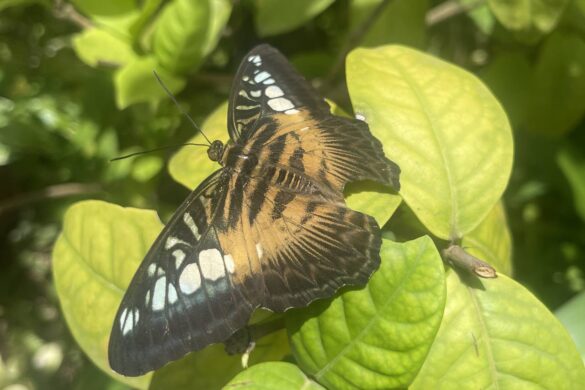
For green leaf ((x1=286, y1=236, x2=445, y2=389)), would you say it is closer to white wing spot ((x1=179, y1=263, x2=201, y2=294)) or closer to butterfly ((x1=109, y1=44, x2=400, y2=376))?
butterfly ((x1=109, y1=44, x2=400, y2=376))

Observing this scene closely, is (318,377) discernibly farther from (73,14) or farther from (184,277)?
(73,14)

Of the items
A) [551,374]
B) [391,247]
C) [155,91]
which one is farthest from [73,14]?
[551,374]

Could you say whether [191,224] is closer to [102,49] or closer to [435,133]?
[435,133]

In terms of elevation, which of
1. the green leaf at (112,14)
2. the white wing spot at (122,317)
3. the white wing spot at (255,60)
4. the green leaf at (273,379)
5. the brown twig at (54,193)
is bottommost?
the brown twig at (54,193)

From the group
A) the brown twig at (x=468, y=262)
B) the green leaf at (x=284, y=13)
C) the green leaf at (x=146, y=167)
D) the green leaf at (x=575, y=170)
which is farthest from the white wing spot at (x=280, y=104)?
the green leaf at (x=575, y=170)

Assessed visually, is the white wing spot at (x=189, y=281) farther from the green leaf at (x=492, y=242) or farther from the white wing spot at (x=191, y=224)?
the green leaf at (x=492, y=242)
